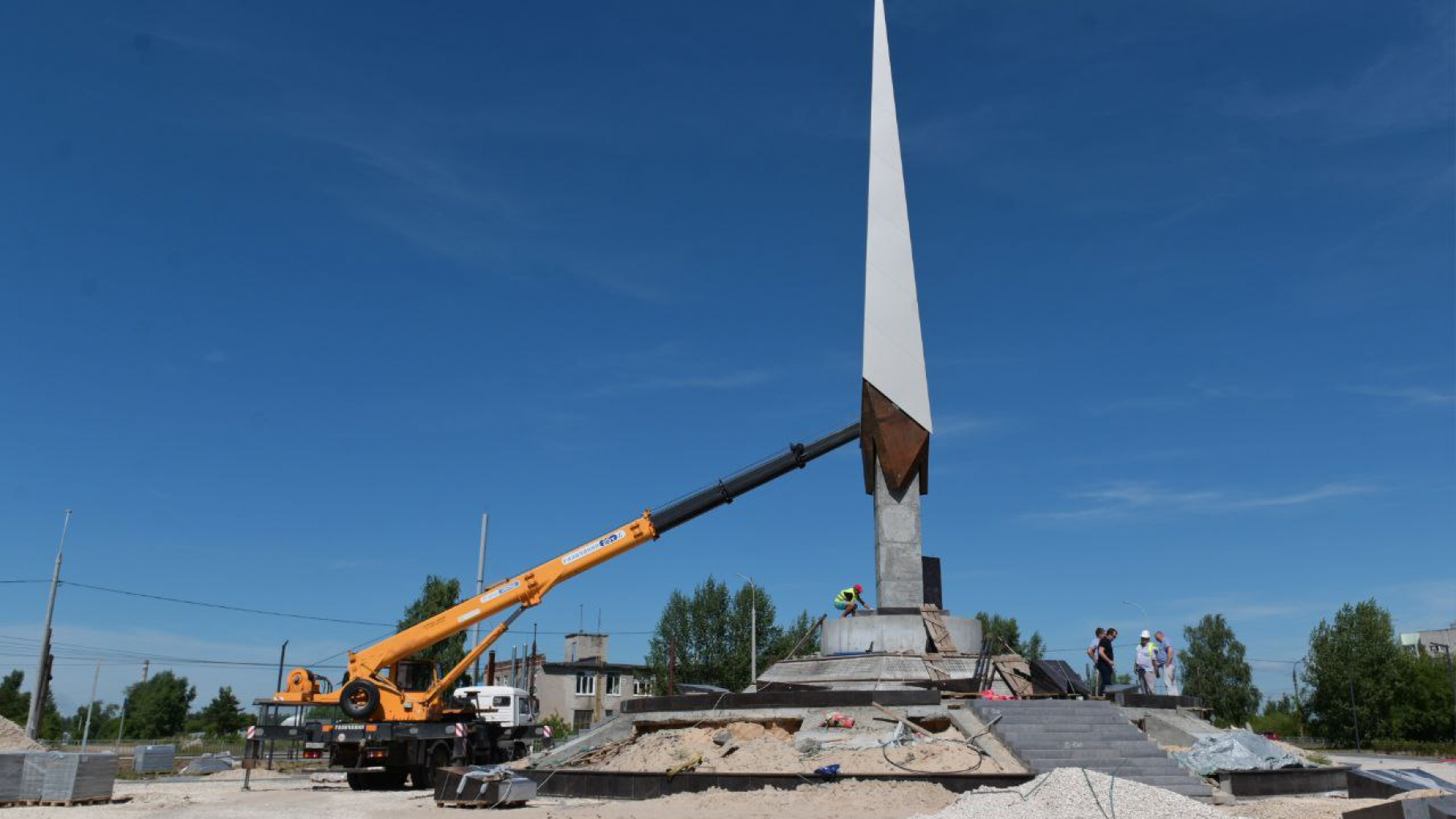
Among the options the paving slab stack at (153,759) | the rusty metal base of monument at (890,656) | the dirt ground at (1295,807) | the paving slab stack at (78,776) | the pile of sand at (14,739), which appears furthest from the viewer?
the paving slab stack at (153,759)

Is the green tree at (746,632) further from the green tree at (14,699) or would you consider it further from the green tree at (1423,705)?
the green tree at (14,699)

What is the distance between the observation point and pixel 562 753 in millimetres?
17969

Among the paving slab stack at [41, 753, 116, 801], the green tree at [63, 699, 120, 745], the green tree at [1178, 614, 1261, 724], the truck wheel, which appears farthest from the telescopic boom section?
the green tree at [63, 699, 120, 745]

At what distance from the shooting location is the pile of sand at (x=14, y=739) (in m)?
22.0

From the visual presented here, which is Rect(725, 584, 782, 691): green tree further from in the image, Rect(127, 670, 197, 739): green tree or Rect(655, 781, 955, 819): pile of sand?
Rect(127, 670, 197, 739): green tree

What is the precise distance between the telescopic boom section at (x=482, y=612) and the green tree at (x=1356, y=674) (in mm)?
40343

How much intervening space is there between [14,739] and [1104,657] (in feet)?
74.2

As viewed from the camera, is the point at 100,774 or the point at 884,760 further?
the point at 100,774

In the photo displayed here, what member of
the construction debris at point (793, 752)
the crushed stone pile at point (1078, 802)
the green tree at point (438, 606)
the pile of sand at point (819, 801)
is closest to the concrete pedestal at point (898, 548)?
the construction debris at point (793, 752)

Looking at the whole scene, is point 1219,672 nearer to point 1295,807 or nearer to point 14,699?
point 1295,807

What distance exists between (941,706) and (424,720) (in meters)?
10.7

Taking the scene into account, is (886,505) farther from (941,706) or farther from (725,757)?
(725,757)

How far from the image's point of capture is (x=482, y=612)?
2188 centimetres

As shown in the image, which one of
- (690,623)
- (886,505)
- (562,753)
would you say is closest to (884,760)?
(562,753)
